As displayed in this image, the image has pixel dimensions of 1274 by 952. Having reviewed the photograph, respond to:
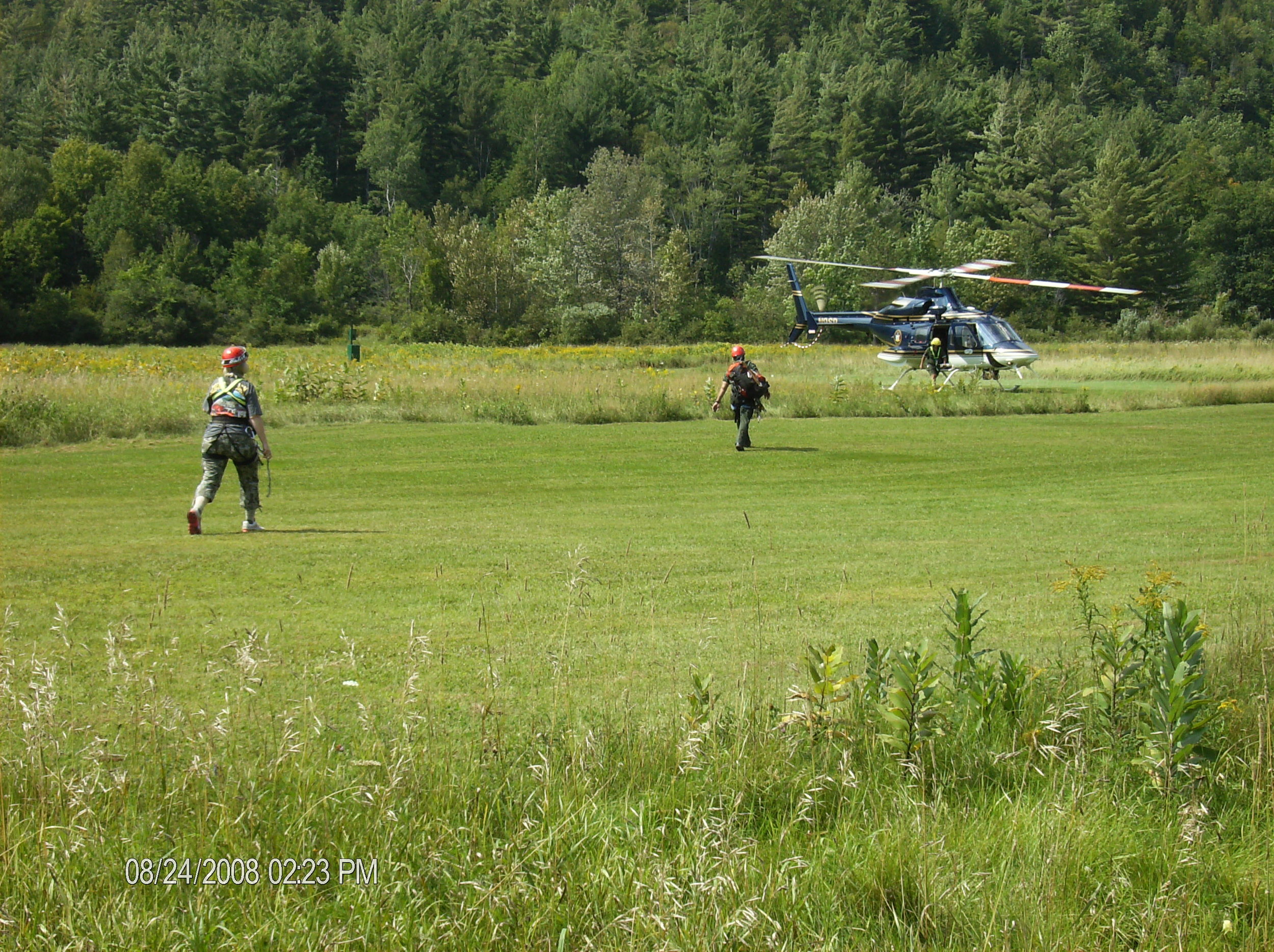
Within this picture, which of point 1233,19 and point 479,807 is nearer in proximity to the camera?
point 479,807

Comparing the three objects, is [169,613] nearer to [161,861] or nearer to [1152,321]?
[161,861]

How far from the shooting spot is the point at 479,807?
527cm

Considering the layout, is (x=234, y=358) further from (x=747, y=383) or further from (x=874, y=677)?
(x=747, y=383)

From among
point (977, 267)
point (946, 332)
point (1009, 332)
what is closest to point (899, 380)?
point (946, 332)

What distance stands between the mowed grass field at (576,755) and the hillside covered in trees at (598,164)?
62164 mm

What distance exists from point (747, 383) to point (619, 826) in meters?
15.7

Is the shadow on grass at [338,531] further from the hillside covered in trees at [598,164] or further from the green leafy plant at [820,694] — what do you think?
the hillside covered in trees at [598,164]

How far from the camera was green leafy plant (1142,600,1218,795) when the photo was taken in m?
5.66

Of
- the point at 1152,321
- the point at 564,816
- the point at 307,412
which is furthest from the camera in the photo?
the point at 1152,321

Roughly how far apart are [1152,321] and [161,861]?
80924 mm

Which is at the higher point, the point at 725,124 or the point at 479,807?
the point at 725,124

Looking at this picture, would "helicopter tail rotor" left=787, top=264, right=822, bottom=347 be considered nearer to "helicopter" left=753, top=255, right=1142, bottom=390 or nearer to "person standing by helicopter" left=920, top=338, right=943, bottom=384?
"helicopter" left=753, top=255, right=1142, bottom=390

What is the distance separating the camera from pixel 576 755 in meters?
5.69

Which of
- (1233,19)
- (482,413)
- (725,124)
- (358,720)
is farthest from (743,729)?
(1233,19)
